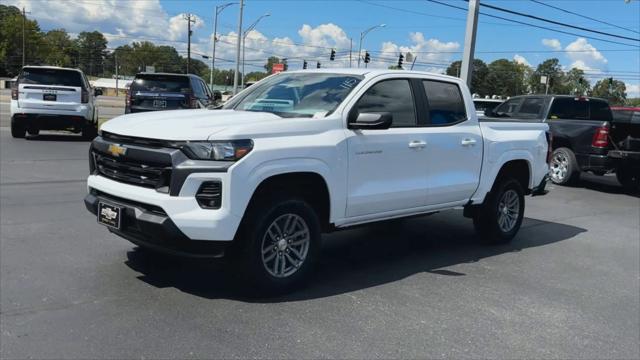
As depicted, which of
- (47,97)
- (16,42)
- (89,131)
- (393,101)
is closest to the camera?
(393,101)

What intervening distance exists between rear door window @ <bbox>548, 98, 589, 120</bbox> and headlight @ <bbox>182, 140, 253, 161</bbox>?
10788mm

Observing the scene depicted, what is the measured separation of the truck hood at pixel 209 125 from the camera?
438 centimetres

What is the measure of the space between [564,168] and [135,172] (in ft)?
35.9

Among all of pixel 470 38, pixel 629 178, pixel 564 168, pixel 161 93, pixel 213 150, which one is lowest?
pixel 629 178

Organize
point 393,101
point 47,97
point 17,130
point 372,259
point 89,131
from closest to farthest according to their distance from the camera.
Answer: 1. point 393,101
2. point 372,259
3. point 47,97
4. point 17,130
5. point 89,131

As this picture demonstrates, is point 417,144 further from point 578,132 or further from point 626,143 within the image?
point 578,132

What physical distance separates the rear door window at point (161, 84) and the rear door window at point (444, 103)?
390 inches

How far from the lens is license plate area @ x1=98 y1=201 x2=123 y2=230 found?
15.0 feet

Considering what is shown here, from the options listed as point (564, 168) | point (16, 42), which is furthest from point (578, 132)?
point (16, 42)

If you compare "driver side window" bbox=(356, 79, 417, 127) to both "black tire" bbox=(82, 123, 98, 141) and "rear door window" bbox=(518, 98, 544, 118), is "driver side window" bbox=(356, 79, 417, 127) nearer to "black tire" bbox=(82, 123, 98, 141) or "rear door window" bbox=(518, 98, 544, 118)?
"rear door window" bbox=(518, 98, 544, 118)

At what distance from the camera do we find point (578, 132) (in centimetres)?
1276

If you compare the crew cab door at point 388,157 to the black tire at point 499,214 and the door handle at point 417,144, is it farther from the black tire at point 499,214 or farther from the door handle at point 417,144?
the black tire at point 499,214

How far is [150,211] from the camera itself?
444cm

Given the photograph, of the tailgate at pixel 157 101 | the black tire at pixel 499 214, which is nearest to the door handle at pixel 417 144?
the black tire at pixel 499 214
